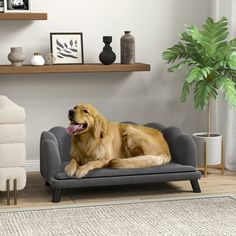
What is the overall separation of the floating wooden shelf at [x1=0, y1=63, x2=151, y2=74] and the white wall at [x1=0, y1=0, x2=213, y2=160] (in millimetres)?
319

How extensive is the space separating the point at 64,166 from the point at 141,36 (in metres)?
1.54

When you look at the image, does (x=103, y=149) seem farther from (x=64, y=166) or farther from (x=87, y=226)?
(x=87, y=226)

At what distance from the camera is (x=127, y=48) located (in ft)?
17.0

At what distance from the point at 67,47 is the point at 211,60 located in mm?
1196

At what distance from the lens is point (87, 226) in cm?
374

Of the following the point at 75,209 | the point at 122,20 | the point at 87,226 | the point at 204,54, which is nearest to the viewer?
the point at 87,226

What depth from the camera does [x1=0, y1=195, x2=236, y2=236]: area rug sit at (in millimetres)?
3641

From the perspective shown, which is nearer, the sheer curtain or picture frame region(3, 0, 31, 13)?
picture frame region(3, 0, 31, 13)

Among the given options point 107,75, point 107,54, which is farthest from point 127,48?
point 107,75

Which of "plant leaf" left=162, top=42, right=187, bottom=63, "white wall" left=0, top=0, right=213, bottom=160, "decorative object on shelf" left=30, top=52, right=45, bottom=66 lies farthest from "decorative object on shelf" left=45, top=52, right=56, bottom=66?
"plant leaf" left=162, top=42, right=187, bottom=63

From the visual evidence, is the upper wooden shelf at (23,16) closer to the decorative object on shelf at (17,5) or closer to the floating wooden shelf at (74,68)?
the decorative object on shelf at (17,5)

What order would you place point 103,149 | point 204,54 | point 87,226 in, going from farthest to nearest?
point 204,54, point 103,149, point 87,226

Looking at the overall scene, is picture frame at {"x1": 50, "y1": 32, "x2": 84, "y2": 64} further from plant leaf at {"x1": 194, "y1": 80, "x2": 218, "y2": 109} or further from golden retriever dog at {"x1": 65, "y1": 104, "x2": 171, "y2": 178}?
plant leaf at {"x1": 194, "y1": 80, "x2": 218, "y2": 109}

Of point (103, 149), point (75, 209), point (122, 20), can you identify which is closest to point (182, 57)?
point (122, 20)
